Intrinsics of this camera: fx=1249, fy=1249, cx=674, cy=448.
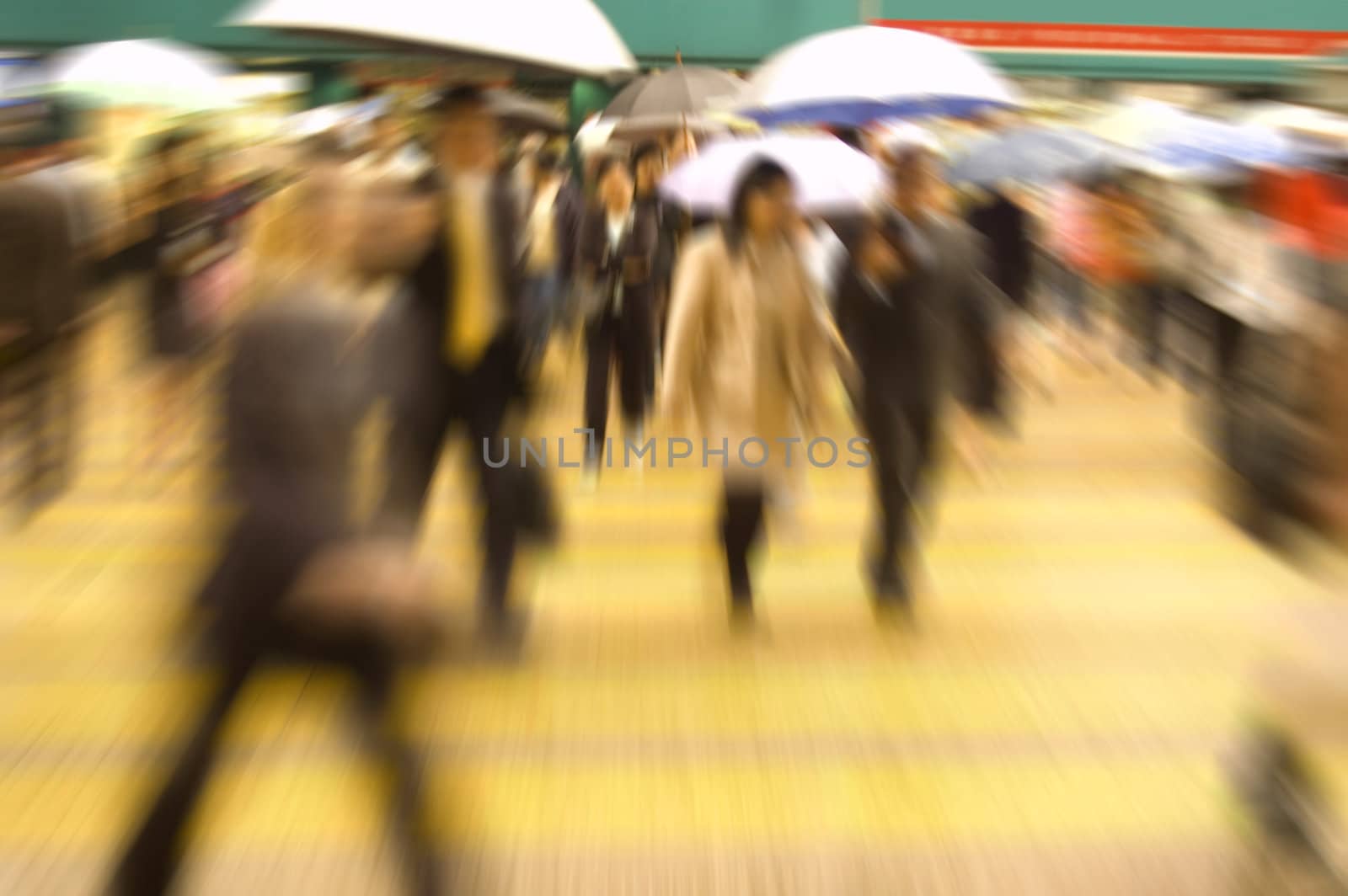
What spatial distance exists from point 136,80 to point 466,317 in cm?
372

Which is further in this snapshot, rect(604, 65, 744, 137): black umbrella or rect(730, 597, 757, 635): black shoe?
rect(604, 65, 744, 137): black umbrella

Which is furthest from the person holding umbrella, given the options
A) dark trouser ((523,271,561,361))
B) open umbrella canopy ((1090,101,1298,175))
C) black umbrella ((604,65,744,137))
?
open umbrella canopy ((1090,101,1298,175))

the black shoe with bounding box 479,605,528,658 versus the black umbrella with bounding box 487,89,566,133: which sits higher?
the black umbrella with bounding box 487,89,566,133

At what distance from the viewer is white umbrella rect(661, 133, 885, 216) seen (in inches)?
208

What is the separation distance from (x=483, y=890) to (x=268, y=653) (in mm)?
912

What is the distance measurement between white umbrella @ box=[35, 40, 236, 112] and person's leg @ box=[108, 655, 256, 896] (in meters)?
4.45

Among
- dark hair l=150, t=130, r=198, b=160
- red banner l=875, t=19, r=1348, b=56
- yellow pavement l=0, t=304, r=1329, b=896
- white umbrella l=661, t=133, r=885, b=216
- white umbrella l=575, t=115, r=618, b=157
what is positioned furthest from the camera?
red banner l=875, t=19, r=1348, b=56

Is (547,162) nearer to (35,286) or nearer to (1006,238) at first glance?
(1006,238)

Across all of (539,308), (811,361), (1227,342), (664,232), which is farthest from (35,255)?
(1227,342)

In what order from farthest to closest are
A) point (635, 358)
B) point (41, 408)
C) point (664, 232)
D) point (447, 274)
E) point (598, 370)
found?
1. point (664, 232)
2. point (635, 358)
3. point (598, 370)
4. point (41, 408)
5. point (447, 274)

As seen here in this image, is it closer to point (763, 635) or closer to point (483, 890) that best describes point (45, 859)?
point (483, 890)

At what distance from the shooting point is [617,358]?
6.51m

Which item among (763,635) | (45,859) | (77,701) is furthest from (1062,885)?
(77,701)

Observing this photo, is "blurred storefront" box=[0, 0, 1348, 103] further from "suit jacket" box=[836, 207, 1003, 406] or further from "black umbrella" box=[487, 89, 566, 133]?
"suit jacket" box=[836, 207, 1003, 406]
